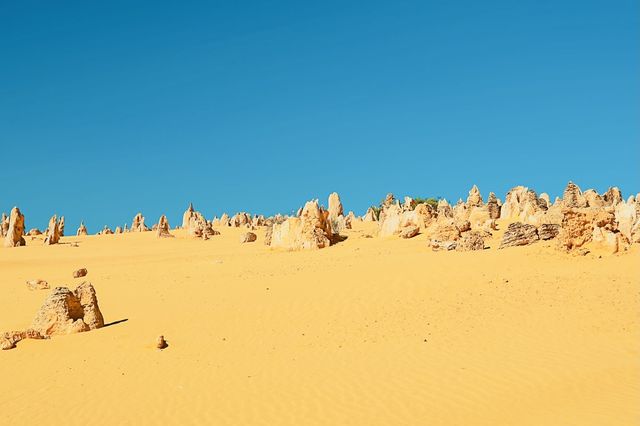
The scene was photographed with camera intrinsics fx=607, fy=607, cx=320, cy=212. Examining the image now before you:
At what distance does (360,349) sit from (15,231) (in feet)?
142

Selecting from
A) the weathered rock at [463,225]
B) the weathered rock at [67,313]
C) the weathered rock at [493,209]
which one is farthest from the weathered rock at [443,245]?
the weathered rock at [493,209]

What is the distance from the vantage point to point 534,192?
45.2 meters

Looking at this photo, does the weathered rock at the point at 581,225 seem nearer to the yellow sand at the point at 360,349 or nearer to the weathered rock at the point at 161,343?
the yellow sand at the point at 360,349

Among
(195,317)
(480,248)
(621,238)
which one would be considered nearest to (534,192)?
(480,248)

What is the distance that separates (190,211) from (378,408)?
64.3m

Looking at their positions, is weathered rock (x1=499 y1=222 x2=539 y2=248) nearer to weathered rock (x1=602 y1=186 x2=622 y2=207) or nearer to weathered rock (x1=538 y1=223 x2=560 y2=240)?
weathered rock (x1=538 y1=223 x2=560 y2=240)

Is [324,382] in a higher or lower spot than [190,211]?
lower

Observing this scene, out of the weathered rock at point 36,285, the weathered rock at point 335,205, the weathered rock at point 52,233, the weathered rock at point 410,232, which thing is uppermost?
the weathered rock at point 335,205

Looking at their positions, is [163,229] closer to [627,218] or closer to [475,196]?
[475,196]

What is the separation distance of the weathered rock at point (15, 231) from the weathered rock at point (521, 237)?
3930 centimetres

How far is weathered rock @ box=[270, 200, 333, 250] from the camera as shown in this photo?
31.5 m

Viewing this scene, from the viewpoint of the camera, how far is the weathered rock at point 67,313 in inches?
624

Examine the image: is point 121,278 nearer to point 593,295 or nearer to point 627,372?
point 593,295

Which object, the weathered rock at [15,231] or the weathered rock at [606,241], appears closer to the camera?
the weathered rock at [606,241]
